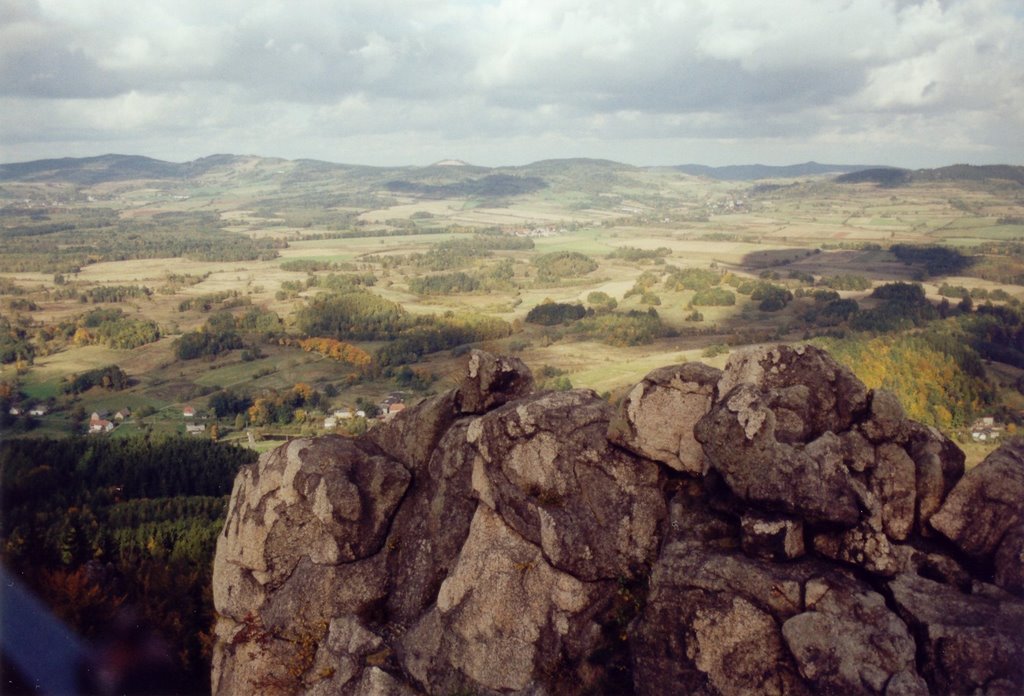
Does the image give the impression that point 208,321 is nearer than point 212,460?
No

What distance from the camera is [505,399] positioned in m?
22.4

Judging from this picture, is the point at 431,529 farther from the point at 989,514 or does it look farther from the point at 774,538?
the point at 989,514

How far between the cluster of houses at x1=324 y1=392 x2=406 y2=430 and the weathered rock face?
52.0 meters

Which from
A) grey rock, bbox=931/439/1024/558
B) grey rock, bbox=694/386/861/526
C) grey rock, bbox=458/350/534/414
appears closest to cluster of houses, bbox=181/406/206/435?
grey rock, bbox=458/350/534/414

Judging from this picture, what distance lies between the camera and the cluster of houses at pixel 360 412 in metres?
74.5

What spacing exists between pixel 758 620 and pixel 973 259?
169 meters

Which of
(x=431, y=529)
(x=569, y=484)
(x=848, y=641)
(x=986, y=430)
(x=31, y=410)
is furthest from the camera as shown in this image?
(x=31, y=410)

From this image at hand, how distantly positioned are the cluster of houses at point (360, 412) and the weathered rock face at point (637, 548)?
52045 mm

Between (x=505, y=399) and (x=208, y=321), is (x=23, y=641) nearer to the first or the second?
(x=505, y=399)

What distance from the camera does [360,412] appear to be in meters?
79.2

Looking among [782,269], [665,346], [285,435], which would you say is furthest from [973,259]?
[285,435]

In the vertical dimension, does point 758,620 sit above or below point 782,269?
above

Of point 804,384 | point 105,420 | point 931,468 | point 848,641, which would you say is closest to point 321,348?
point 105,420

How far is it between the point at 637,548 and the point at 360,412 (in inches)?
2579
